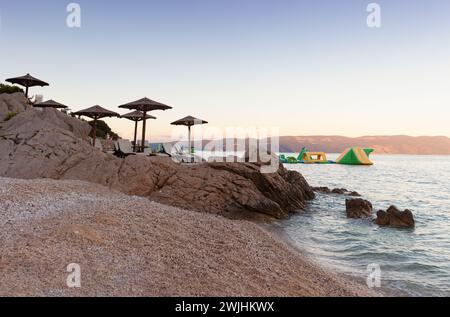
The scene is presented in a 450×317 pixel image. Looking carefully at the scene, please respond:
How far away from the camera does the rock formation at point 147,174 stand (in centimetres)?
1409

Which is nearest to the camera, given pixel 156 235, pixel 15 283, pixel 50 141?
pixel 15 283

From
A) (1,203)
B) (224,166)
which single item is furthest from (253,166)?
(1,203)

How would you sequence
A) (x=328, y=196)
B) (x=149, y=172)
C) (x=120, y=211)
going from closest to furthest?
1. (x=120, y=211)
2. (x=149, y=172)
3. (x=328, y=196)

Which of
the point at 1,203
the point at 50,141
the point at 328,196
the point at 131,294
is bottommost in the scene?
the point at 328,196

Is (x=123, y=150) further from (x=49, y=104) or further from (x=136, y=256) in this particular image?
(x=136, y=256)

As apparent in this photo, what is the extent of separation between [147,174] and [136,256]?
30.3 feet

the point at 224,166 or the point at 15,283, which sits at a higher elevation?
the point at 224,166

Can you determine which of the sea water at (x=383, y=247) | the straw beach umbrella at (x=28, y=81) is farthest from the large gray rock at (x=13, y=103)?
the sea water at (x=383, y=247)

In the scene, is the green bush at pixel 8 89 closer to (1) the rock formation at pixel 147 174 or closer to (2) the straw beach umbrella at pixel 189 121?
(1) the rock formation at pixel 147 174

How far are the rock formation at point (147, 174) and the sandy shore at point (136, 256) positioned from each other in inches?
199

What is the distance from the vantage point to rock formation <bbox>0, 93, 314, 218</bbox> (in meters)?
14.1
